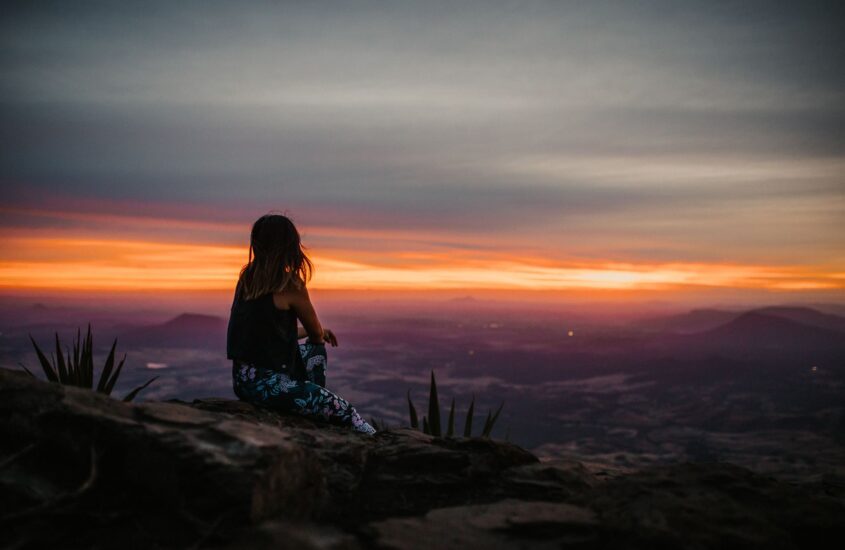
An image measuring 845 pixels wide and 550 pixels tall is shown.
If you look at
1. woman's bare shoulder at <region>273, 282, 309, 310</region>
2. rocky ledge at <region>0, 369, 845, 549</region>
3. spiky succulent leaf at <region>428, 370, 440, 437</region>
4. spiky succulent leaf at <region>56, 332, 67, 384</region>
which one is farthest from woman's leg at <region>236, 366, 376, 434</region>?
spiky succulent leaf at <region>56, 332, 67, 384</region>

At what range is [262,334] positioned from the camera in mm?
4094

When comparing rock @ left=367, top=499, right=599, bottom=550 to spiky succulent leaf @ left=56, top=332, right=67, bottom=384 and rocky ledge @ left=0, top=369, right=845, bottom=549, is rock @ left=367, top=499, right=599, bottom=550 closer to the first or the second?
rocky ledge @ left=0, top=369, right=845, bottom=549

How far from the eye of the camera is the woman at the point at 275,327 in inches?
160

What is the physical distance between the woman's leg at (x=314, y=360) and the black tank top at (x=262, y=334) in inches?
14.4

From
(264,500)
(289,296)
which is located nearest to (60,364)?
(289,296)

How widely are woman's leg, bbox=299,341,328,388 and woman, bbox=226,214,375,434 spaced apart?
0.76 feet

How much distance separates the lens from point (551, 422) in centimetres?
12081

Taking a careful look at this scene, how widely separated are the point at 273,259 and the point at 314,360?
107 cm

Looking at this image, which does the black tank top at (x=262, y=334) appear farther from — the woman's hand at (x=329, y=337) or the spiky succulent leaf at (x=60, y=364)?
the spiky succulent leaf at (x=60, y=364)

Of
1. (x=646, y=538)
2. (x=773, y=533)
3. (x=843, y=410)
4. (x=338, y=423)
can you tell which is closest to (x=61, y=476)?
(x=338, y=423)

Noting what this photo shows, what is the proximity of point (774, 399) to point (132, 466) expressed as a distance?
15205 cm

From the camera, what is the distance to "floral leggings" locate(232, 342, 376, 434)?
13.8 ft

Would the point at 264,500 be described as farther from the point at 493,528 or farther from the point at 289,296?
the point at 289,296

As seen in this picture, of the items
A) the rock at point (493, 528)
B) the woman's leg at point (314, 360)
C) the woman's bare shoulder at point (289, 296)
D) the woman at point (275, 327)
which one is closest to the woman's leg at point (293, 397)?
the woman at point (275, 327)
